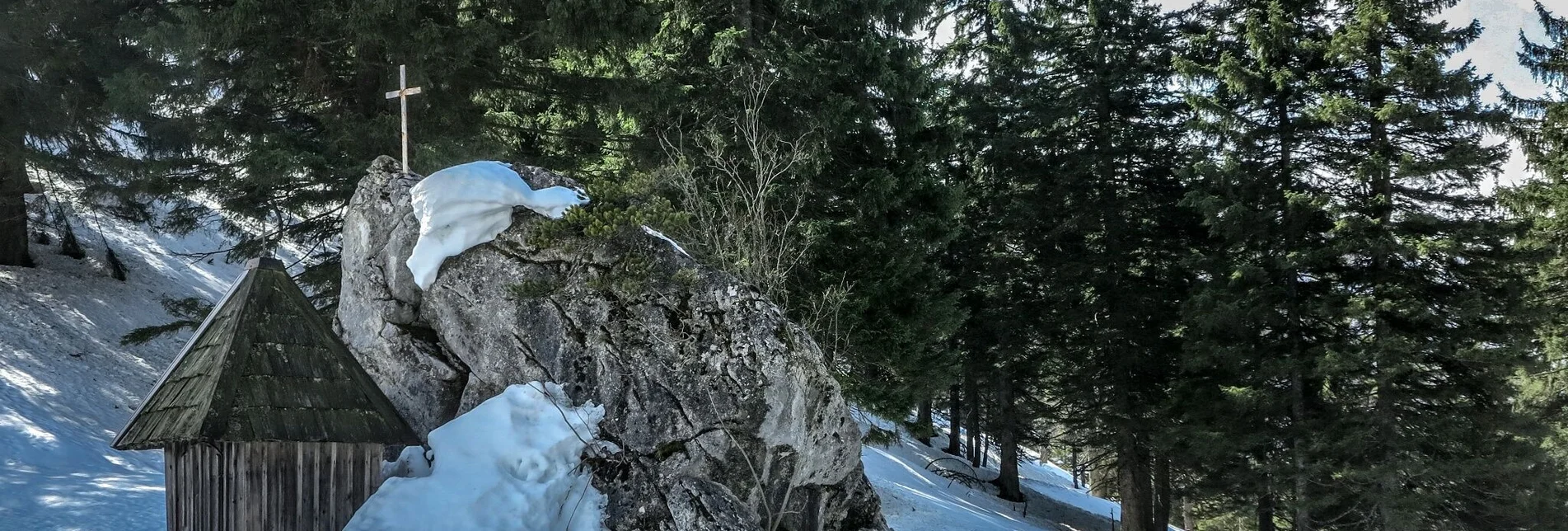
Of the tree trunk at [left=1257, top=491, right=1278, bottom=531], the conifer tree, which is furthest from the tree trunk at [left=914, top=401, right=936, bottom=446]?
the conifer tree

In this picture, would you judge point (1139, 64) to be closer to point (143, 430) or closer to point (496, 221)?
point (496, 221)

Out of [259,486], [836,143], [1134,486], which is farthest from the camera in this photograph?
[1134,486]

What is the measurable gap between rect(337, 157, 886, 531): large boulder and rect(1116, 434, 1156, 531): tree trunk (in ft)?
36.9

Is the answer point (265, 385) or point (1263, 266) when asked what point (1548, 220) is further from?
point (265, 385)

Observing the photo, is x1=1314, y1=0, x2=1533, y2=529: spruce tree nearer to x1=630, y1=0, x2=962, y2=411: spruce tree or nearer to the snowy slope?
x1=630, y1=0, x2=962, y2=411: spruce tree

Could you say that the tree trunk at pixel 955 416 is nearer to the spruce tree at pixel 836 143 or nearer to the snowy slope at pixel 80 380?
the spruce tree at pixel 836 143

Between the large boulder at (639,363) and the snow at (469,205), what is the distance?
132 mm

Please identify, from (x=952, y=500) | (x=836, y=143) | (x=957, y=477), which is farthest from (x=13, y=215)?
(x=957, y=477)

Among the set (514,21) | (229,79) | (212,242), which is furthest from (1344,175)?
(212,242)

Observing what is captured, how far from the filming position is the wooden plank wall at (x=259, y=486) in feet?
25.6

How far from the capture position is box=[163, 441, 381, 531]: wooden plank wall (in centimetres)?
780

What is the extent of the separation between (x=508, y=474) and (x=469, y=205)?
8.19ft

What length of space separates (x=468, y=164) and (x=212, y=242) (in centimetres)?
1936

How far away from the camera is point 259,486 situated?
25.9ft
